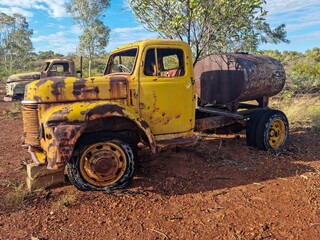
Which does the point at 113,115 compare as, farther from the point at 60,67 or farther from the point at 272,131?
the point at 60,67

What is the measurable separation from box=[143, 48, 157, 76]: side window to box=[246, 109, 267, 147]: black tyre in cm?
259

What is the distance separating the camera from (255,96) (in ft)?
21.3

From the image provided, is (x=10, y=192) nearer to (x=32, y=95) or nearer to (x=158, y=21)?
(x=32, y=95)

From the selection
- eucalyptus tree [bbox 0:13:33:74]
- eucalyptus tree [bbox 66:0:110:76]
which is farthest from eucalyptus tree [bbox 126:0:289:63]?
eucalyptus tree [bbox 0:13:33:74]

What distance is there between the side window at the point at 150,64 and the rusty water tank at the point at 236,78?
2.16 meters

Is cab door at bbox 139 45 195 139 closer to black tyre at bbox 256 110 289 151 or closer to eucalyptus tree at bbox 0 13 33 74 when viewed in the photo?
black tyre at bbox 256 110 289 151

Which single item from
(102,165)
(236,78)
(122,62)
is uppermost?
(122,62)

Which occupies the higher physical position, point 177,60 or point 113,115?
point 177,60

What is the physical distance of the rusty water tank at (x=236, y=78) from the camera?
19.9 ft

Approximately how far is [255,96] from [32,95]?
448cm

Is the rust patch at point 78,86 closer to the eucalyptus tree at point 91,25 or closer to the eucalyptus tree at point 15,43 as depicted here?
the eucalyptus tree at point 91,25

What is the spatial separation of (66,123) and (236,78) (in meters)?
3.66

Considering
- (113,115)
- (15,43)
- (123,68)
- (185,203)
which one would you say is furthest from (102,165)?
(15,43)

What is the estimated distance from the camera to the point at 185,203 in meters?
3.91
